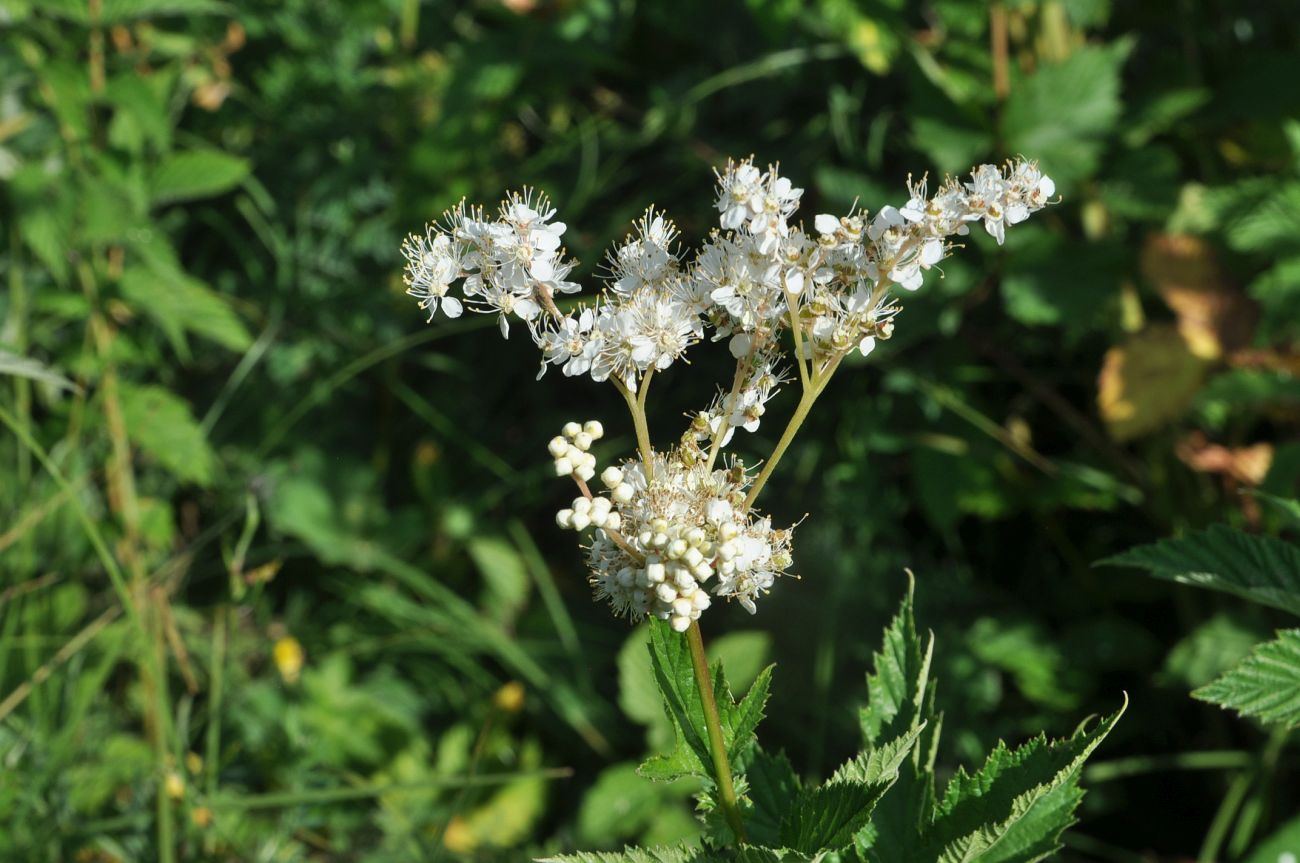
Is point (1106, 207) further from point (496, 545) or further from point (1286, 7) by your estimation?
point (496, 545)

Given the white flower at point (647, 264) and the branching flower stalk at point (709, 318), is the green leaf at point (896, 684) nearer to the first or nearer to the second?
the branching flower stalk at point (709, 318)

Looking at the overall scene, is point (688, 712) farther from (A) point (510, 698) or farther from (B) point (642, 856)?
(A) point (510, 698)

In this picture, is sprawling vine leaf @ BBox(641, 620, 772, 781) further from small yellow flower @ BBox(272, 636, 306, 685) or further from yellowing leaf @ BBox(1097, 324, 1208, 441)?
small yellow flower @ BBox(272, 636, 306, 685)

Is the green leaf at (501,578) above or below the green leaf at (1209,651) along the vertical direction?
above

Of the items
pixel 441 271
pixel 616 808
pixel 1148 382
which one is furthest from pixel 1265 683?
pixel 616 808

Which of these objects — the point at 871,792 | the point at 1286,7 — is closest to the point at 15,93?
the point at 871,792

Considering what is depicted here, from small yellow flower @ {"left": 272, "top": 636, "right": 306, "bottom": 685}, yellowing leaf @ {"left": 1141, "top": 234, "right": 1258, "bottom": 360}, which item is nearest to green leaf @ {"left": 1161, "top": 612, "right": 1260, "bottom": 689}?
yellowing leaf @ {"left": 1141, "top": 234, "right": 1258, "bottom": 360}

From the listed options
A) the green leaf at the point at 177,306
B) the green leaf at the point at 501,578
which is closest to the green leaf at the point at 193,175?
the green leaf at the point at 177,306
